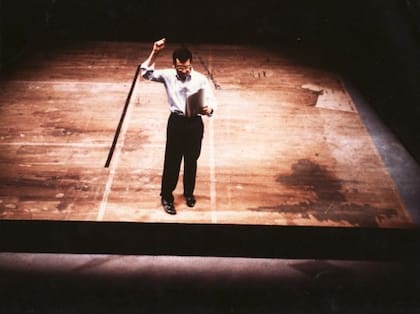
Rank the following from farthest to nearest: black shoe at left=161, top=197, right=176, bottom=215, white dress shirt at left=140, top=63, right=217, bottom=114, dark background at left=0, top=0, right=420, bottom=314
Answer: black shoe at left=161, top=197, right=176, bottom=215
white dress shirt at left=140, top=63, right=217, bottom=114
dark background at left=0, top=0, right=420, bottom=314

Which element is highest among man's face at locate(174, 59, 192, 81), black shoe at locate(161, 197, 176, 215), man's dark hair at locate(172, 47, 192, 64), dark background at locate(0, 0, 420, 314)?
man's dark hair at locate(172, 47, 192, 64)

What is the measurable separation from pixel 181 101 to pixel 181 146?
1.48ft

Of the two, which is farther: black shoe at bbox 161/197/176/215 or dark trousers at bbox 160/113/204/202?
black shoe at bbox 161/197/176/215

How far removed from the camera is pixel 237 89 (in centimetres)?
698

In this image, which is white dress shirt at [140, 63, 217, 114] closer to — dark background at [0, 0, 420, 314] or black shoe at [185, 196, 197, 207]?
black shoe at [185, 196, 197, 207]

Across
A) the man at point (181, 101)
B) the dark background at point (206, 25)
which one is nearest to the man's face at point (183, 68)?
the man at point (181, 101)

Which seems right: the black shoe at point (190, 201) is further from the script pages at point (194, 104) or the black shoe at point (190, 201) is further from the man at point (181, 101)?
the script pages at point (194, 104)

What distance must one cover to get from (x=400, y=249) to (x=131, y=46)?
6893 mm

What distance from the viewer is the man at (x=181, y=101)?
3.44m

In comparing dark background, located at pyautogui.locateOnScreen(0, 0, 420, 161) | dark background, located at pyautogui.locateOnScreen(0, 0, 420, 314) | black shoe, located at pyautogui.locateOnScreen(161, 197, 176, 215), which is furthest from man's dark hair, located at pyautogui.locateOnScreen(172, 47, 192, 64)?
dark background, located at pyautogui.locateOnScreen(0, 0, 420, 161)

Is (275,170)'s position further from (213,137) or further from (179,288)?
(179,288)

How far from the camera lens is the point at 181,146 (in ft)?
12.4

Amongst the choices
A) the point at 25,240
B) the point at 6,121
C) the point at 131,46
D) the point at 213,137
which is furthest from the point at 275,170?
the point at 131,46

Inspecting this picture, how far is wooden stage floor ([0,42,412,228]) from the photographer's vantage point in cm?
433
